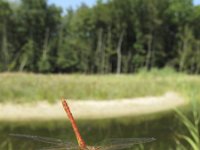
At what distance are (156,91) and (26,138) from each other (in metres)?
30.3

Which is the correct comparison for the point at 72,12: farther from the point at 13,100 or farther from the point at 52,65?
the point at 13,100

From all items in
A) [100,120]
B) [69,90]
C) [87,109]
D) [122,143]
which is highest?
[122,143]

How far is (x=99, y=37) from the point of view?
61844mm

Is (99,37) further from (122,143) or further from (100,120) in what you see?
(122,143)

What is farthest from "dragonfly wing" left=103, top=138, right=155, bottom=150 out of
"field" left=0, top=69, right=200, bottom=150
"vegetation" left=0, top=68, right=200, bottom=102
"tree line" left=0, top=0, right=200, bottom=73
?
"tree line" left=0, top=0, right=200, bottom=73

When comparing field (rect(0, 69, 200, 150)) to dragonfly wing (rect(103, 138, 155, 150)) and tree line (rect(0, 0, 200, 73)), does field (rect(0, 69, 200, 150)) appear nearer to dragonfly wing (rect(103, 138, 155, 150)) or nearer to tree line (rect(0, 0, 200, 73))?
dragonfly wing (rect(103, 138, 155, 150))

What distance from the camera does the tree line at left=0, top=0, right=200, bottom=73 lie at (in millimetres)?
59562

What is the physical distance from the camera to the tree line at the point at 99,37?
5956 cm

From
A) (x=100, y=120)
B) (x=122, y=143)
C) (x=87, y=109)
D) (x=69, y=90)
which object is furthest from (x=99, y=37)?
(x=122, y=143)

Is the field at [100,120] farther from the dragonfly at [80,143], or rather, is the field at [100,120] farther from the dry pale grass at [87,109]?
the dragonfly at [80,143]

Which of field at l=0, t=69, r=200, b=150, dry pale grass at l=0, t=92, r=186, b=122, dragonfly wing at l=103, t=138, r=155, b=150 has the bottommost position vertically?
dry pale grass at l=0, t=92, r=186, b=122

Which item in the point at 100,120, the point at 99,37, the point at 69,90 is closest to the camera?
the point at 100,120

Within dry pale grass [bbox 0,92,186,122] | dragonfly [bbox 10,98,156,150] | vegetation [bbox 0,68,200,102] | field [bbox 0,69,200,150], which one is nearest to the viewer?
dragonfly [bbox 10,98,156,150]

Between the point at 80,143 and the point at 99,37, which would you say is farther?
the point at 99,37
